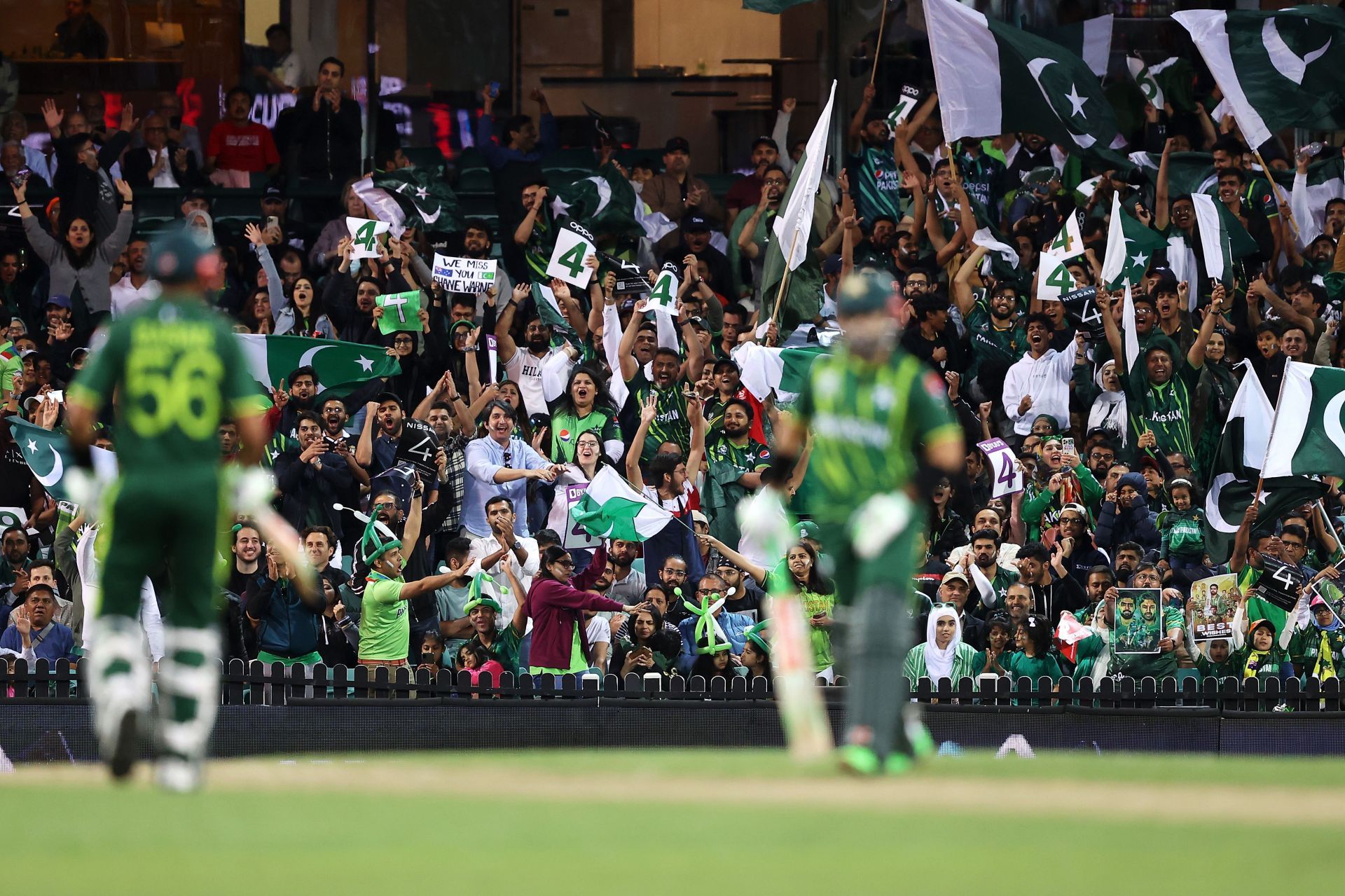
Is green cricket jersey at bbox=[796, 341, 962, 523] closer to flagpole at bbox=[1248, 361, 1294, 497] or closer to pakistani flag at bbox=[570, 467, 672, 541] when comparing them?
pakistani flag at bbox=[570, 467, 672, 541]

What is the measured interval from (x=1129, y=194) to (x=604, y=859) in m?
14.7

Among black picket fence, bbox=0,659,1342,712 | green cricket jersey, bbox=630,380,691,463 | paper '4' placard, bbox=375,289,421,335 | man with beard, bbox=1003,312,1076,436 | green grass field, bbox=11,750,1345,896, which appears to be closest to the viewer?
green grass field, bbox=11,750,1345,896

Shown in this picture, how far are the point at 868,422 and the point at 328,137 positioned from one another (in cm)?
1356

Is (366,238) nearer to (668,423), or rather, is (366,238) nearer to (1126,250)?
(668,423)

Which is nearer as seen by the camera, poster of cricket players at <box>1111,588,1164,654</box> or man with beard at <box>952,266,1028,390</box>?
poster of cricket players at <box>1111,588,1164,654</box>

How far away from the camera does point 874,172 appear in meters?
20.6

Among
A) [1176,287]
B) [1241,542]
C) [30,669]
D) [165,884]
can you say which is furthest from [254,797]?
[1176,287]

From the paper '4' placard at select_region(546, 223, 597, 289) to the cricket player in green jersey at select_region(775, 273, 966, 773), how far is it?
9.76 metres

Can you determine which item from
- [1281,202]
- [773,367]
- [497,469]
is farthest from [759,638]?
[1281,202]

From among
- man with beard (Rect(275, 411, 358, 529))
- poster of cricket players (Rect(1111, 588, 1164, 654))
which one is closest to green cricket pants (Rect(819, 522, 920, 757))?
poster of cricket players (Rect(1111, 588, 1164, 654))

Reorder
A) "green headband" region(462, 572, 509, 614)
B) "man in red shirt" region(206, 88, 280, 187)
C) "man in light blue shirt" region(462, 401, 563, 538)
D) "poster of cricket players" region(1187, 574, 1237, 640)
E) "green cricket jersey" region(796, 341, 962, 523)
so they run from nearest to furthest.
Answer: "green cricket jersey" region(796, 341, 962, 523)
"green headband" region(462, 572, 509, 614)
"poster of cricket players" region(1187, 574, 1237, 640)
"man in light blue shirt" region(462, 401, 563, 538)
"man in red shirt" region(206, 88, 280, 187)

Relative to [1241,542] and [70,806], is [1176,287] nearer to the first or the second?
[1241,542]

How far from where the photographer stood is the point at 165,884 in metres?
6.41

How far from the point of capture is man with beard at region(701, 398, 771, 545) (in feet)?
55.5
